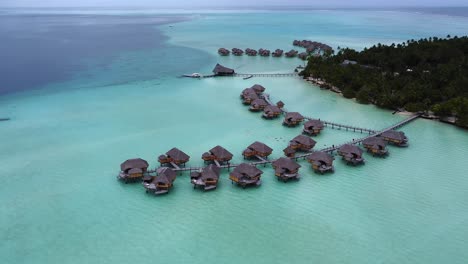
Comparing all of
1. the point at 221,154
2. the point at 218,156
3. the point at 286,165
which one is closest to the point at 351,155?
the point at 286,165

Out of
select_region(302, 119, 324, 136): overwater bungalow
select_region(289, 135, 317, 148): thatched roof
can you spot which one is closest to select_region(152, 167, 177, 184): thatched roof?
select_region(289, 135, 317, 148): thatched roof

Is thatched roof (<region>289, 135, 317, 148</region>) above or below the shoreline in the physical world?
below

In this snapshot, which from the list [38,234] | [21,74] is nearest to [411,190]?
[38,234]

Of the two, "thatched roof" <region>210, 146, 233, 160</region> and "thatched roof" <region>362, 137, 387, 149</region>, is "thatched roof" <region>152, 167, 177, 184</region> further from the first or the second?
"thatched roof" <region>362, 137, 387, 149</region>

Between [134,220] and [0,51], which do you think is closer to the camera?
[134,220]

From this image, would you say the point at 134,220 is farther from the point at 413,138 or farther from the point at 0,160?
the point at 413,138

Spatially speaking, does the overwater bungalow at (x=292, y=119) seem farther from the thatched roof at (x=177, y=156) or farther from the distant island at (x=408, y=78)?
the thatched roof at (x=177, y=156)
